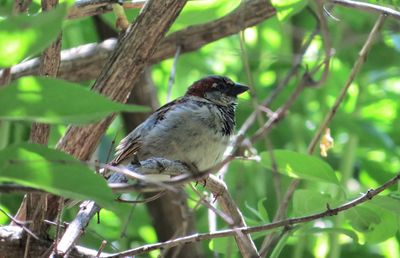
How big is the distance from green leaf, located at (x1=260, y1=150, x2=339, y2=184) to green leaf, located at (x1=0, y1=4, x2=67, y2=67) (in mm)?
895

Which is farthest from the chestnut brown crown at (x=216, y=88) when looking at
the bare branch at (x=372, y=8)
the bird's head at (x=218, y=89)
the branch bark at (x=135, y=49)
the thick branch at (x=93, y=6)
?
the bare branch at (x=372, y=8)

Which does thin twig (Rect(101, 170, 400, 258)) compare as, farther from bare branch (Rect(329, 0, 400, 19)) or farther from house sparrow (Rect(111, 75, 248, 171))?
house sparrow (Rect(111, 75, 248, 171))

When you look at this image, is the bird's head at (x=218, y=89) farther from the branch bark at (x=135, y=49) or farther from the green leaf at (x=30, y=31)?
the green leaf at (x=30, y=31)

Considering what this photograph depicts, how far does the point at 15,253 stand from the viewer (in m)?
1.96

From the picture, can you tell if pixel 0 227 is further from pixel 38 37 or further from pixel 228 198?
pixel 38 37

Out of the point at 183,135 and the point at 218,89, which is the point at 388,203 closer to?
the point at 183,135

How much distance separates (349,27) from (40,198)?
2205 millimetres

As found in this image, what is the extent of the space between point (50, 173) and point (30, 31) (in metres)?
0.20

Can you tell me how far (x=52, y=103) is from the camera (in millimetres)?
1028

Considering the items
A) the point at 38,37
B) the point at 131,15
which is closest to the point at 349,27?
the point at 131,15

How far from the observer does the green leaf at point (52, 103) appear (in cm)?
102

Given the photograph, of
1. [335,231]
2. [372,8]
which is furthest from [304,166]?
[372,8]

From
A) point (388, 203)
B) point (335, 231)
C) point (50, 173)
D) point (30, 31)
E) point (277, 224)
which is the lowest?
point (335, 231)

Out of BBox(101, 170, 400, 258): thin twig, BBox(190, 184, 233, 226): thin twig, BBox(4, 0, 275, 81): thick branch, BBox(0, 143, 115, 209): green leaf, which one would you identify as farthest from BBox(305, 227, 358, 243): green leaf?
BBox(4, 0, 275, 81): thick branch
